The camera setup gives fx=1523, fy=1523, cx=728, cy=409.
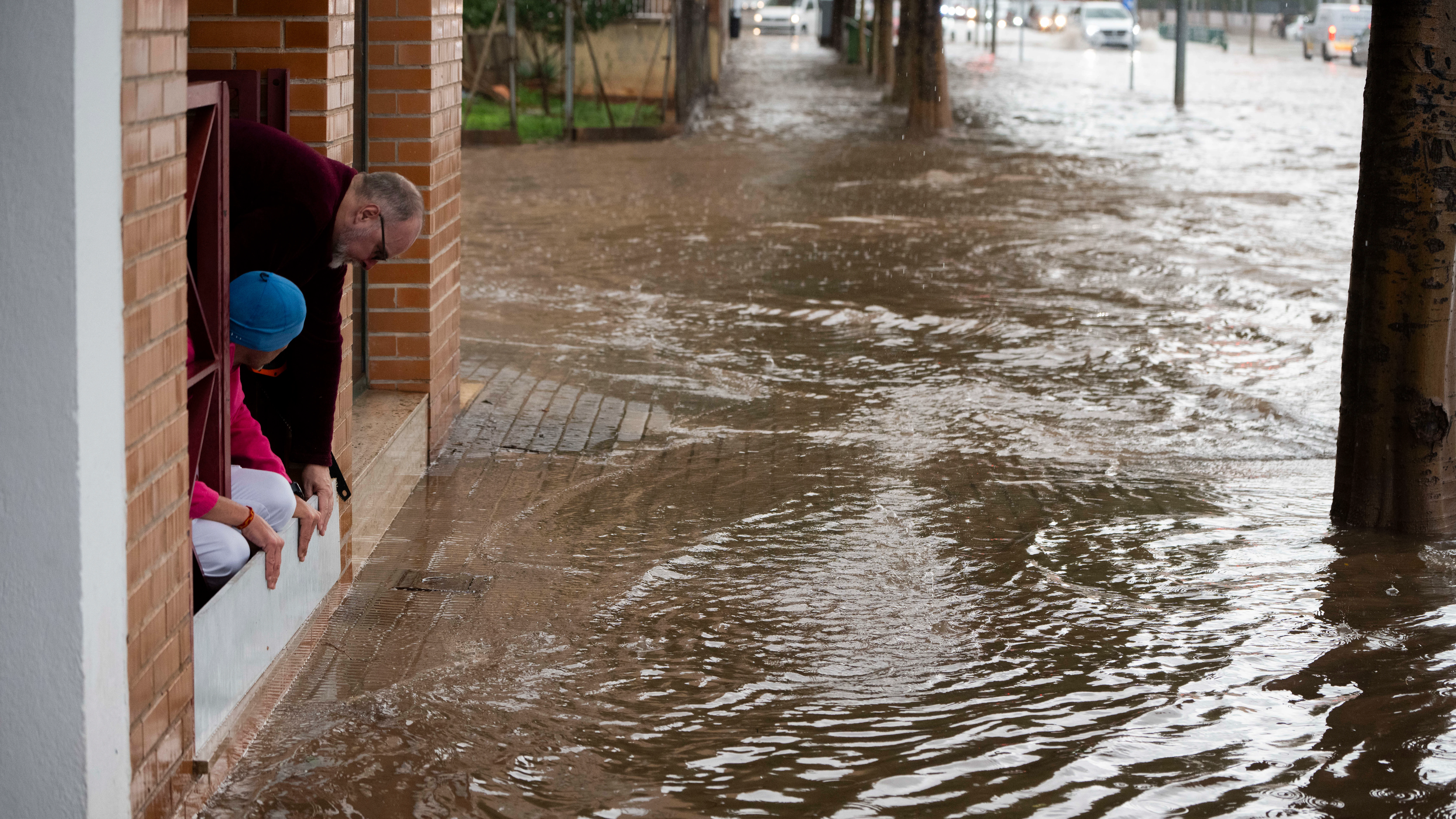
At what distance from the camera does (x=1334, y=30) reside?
39.3 metres

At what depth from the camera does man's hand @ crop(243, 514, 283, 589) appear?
12.3 feet

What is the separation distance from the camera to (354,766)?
3590 mm

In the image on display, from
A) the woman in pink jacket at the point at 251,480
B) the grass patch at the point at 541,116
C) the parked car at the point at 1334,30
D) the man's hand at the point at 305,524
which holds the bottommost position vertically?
the man's hand at the point at 305,524

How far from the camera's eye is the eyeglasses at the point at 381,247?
13.9ft

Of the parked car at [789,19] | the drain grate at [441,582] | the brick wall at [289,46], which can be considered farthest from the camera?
the parked car at [789,19]

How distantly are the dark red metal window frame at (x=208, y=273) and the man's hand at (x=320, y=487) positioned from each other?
60 centimetres

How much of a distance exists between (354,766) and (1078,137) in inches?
767

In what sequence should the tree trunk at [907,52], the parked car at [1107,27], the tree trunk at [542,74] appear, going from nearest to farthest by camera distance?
the tree trunk at [907,52], the tree trunk at [542,74], the parked car at [1107,27]

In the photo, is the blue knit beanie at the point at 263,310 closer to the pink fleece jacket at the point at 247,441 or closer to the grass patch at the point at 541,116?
the pink fleece jacket at the point at 247,441

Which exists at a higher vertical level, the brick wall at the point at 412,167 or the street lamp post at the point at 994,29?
the street lamp post at the point at 994,29

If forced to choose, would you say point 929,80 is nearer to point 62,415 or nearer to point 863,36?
point 863,36

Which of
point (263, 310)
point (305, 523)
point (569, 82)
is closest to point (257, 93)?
point (263, 310)

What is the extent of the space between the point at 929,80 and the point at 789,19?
3796 cm

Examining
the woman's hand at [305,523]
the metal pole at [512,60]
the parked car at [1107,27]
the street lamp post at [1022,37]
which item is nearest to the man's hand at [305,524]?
the woman's hand at [305,523]
